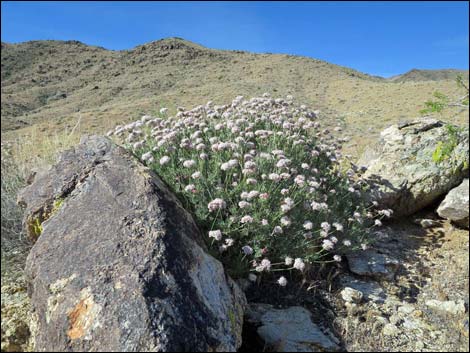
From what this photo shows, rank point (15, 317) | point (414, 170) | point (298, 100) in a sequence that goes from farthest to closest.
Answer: point (298, 100) → point (414, 170) → point (15, 317)

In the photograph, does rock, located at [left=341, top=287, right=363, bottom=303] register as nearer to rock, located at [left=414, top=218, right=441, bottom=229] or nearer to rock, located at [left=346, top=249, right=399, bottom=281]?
rock, located at [left=346, top=249, right=399, bottom=281]

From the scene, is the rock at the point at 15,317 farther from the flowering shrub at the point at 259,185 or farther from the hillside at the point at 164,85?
the hillside at the point at 164,85

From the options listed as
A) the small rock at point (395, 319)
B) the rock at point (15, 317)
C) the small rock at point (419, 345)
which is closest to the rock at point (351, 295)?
the small rock at point (395, 319)

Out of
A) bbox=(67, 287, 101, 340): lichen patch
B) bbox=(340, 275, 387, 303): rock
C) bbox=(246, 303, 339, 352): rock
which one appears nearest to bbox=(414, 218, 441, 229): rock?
bbox=(340, 275, 387, 303): rock

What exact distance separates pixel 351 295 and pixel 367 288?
0.45 m

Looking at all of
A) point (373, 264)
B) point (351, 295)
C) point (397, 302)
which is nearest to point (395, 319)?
point (397, 302)

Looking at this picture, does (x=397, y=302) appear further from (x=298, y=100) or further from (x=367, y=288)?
(x=298, y=100)

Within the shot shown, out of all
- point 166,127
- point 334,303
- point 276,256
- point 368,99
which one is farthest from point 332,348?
point 368,99

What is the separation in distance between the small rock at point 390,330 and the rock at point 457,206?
2726 millimetres

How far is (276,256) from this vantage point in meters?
4.20

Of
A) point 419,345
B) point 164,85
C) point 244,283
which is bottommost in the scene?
point 419,345

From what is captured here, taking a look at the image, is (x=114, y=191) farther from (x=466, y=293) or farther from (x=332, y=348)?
(x=466, y=293)

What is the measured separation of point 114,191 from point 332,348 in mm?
2464

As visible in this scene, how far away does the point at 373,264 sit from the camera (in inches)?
195
